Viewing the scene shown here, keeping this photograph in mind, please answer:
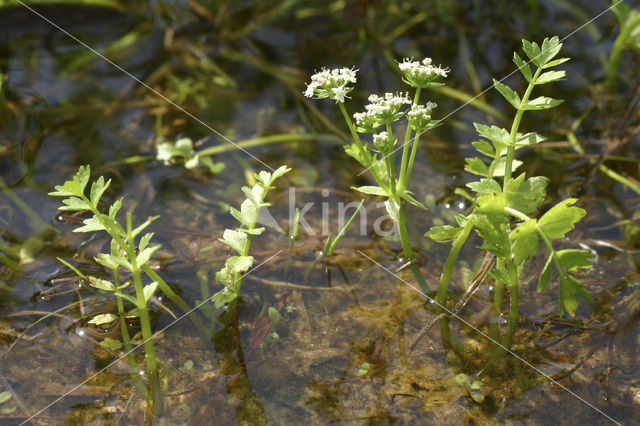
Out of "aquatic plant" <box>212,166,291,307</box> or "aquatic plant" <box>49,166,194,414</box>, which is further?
"aquatic plant" <box>212,166,291,307</box>

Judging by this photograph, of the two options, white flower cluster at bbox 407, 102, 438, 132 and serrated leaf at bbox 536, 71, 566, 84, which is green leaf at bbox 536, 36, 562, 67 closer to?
serrated leaf at bbox 536, 71, 566, 84

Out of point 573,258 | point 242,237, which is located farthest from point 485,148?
point 242,237

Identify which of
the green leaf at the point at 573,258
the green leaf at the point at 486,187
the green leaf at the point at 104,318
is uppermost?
the green leaf at the point at 486,187

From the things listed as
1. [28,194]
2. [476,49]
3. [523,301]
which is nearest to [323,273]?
[523,301]

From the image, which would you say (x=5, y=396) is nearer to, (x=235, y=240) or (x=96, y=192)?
(x=96, y=192)

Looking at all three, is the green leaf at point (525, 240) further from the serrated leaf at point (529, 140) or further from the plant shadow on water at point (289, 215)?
the plant shadow on water at point (289, 215)

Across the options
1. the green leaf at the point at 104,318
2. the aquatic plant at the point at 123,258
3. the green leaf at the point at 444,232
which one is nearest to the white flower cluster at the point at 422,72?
the green leaf at the point at 444,232

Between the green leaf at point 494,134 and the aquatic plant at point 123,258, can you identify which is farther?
the green leaf at point 494,134

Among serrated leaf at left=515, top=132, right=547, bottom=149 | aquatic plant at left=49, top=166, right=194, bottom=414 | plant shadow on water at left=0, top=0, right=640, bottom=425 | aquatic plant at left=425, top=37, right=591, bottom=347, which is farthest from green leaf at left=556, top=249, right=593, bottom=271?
aquatic plant at left=49, top=166, right=194, bottom=414
